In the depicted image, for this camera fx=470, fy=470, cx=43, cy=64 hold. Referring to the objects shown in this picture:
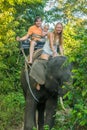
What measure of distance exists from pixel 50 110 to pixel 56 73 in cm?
82

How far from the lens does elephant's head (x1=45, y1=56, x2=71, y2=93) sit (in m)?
8.37

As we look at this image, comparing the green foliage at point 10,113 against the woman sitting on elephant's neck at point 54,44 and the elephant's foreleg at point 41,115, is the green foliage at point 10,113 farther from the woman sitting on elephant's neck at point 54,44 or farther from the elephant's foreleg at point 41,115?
the woman sitting on elephant's neck at point 54,44

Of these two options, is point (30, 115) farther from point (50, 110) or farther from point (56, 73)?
point (56, 73)

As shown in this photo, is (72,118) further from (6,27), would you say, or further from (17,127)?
(6,27)

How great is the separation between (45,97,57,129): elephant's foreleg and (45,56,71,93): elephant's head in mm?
415

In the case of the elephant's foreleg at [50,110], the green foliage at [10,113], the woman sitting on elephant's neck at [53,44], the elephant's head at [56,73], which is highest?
the woman sitting on elephant's neck at [53,44]

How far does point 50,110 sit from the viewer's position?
28.9ft

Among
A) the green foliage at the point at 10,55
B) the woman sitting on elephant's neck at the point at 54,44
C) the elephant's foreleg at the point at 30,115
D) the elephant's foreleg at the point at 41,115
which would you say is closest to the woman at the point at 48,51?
the woman sitting on elephant's neck at the point at 54,44

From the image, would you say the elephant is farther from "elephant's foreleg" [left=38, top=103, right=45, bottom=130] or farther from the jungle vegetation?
the jungle vegetation

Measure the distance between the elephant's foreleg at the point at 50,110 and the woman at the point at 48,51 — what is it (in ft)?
1.15

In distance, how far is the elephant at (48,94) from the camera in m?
8.38

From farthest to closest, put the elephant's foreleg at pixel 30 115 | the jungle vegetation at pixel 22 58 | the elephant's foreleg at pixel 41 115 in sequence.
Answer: the elephant's foreleg at pixel 41 115
the elephant's foreleg at pixel 30 115
the jungle vegetation at pixel 22 58

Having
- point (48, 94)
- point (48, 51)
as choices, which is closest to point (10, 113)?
point (48, 94)

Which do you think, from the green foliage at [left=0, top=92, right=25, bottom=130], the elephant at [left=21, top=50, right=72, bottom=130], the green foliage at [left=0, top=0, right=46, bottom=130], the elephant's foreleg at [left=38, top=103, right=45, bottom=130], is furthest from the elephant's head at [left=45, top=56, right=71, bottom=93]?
the green foliage at [left=0, top=0, right=46, bottom=130]
